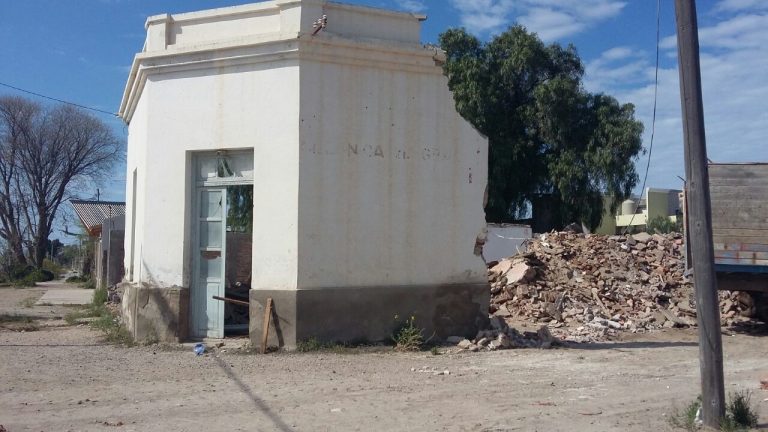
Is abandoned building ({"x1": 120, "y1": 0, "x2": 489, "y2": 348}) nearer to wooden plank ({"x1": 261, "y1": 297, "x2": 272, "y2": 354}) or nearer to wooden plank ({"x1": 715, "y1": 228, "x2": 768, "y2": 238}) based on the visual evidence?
wooden plank ({"x1": 261, "y1": 297, "x2": 272, "y2": 354})

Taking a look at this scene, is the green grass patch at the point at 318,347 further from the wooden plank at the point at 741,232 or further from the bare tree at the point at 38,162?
the bare tree at the point at 38,162

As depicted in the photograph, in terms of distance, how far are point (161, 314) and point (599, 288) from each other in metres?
10.0

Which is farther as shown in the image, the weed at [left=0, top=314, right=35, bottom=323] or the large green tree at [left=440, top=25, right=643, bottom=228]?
the large green tree at [left=440, top=25, right=643, bottom=228]

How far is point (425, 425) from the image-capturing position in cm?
696

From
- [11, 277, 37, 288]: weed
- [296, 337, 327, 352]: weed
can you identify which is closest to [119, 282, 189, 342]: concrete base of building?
[296, 337, 327, 352]: weed

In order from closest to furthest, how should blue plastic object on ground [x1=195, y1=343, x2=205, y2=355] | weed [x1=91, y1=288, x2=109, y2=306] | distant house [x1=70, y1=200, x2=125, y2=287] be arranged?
blue plastic object on ground [x1=195, y1=343, x2=205, y2=355] < weed [x1=91, y1=288, x2=109, y2=306] < distant house [x1=70, y1=200, x2=125, y2=287]

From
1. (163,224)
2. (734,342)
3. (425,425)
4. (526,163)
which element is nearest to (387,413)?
(425,425)

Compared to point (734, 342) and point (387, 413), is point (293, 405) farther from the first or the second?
point (734, 342)

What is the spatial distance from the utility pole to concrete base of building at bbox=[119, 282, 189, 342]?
7738 millimetres

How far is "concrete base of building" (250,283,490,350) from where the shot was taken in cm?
1091

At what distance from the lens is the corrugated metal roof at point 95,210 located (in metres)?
42.9

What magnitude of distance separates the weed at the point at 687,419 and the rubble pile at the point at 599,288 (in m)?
6.03

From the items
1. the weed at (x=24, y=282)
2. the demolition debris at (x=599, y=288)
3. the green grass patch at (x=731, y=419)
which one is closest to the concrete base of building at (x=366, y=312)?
the demolition debris at (x=599, y=288)

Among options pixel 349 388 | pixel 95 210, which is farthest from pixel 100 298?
pixel 95 210
